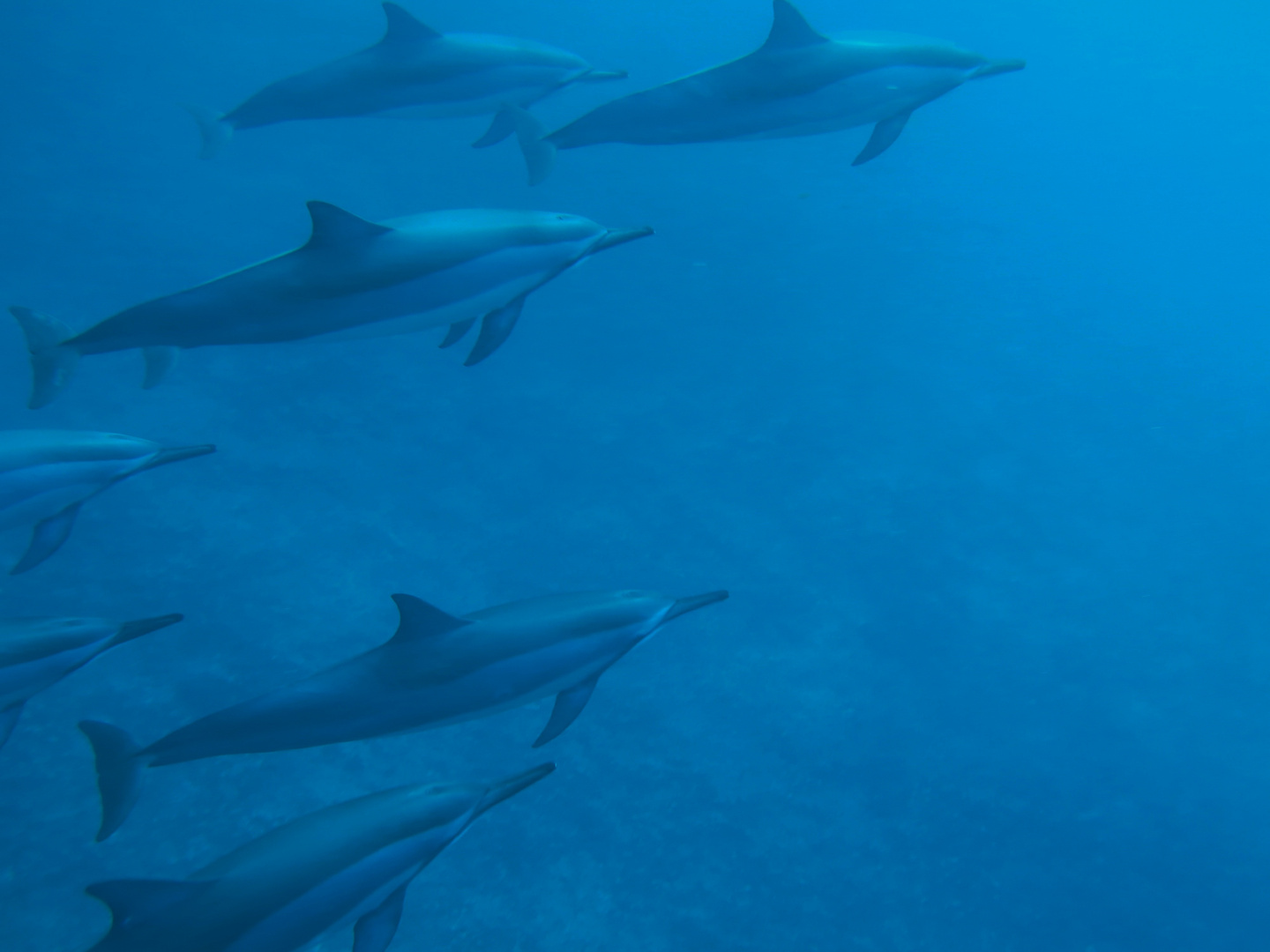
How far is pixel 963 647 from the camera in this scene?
6000mm

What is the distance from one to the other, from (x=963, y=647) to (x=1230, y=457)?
4580 mm

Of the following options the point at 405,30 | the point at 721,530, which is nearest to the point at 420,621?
the point at 405,30

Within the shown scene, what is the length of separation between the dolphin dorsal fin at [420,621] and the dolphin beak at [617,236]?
4.62ft

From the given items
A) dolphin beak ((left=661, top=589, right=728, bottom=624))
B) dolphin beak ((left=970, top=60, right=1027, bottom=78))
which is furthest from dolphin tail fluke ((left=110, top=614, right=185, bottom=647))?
dolphin beak ((left=970, top=60, right=1027, bottom=78))

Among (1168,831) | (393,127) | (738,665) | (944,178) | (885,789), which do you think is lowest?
(1168,831)

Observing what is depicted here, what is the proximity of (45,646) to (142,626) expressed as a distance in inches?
13.8

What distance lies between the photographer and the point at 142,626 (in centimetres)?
248

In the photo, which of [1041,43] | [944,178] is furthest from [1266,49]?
[944,178]

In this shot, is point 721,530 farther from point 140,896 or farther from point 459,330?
point 140,896

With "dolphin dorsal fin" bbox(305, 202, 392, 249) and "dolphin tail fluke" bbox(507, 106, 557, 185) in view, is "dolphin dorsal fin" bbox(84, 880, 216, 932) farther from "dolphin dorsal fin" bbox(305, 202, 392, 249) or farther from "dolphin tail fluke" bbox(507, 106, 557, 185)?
"dolphin tail fluke" bbox(507, 106, 557, 185)

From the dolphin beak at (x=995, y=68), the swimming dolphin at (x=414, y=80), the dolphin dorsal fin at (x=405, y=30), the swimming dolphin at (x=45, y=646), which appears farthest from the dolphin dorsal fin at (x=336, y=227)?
the dolphin beak at (x=995, y=68)

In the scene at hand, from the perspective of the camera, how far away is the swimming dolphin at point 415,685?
229cm

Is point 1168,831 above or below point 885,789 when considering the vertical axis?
below

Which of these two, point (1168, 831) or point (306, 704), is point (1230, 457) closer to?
point (1168, 831)
